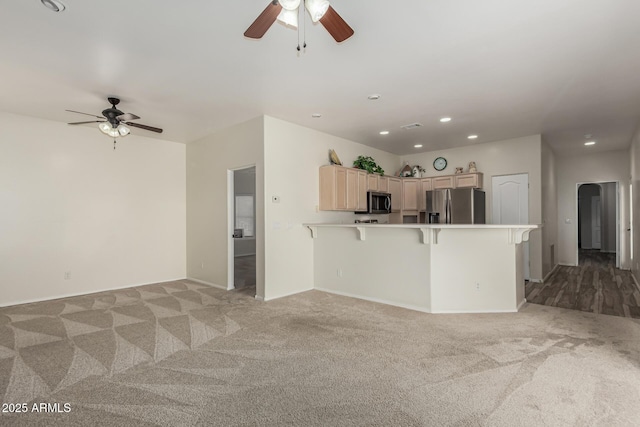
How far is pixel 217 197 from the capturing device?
18.5ft

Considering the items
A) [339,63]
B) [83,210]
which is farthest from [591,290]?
[83,210]

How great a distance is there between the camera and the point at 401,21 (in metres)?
2.44

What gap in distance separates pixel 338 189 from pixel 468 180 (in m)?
2.90

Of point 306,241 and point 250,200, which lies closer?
point 306,241

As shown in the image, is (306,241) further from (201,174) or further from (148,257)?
(148,257)

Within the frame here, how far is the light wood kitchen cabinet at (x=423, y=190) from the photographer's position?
7180mm

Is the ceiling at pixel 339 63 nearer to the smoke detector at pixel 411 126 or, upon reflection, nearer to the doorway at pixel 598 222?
the smoke detector at pixel 411 126

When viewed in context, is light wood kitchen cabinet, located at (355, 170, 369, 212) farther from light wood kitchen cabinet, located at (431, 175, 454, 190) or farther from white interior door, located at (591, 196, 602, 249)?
white interior door, located at (591, 196, 602, 249)

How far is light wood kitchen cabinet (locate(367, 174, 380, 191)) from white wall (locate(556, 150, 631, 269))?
5014 mm

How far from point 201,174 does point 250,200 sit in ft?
14.2

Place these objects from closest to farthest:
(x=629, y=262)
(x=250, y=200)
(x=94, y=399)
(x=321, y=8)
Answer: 1. (x=321, y=8)
2. (x=94, y=399)
3. (x=629, y=262)
4. (x=250, y=200)

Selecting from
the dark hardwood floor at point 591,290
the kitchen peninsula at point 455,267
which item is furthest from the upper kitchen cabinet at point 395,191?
the dark hardwood floor at point 591,290

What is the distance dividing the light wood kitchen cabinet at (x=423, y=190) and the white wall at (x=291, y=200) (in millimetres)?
2505

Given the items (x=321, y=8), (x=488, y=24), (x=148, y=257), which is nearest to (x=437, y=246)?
(x=488, y=24)
